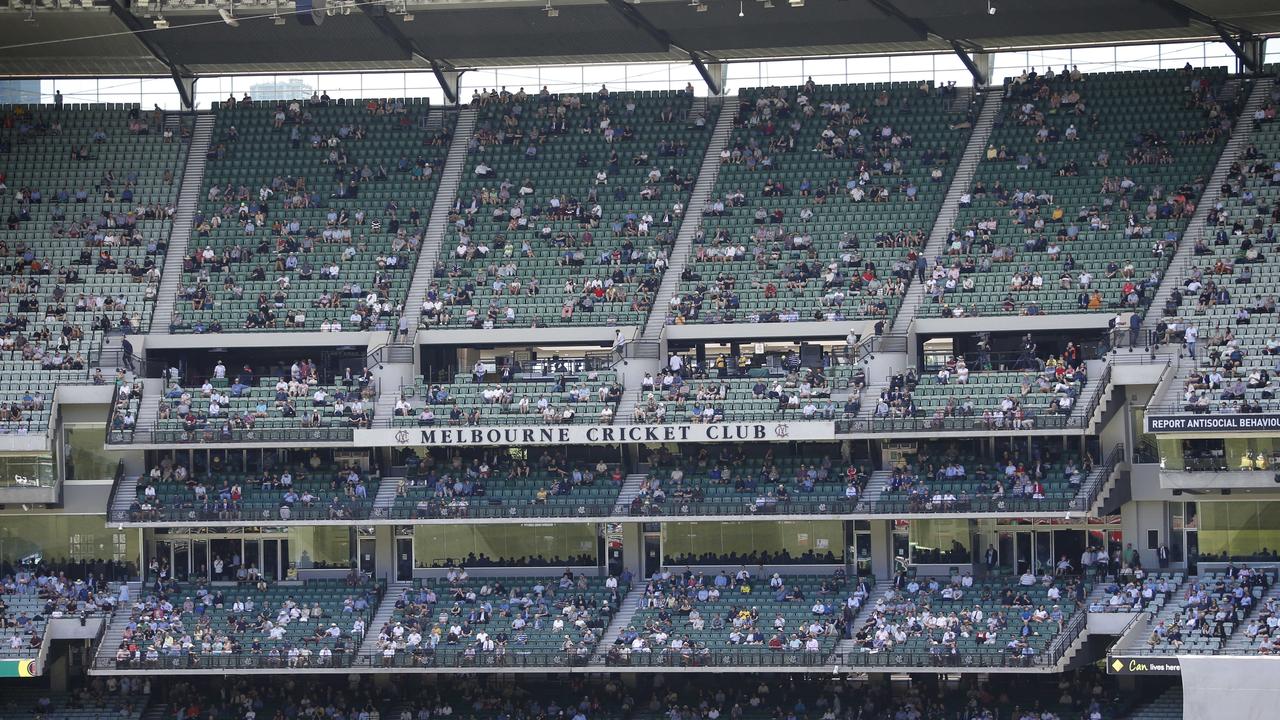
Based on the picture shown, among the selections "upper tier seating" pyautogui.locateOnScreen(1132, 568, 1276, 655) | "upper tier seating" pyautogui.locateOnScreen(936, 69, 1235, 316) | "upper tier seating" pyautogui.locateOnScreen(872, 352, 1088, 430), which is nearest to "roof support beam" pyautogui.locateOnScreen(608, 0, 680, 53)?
"upper tier seating" pyautogui.locateOnScreen(936, 69, 1235, 316)

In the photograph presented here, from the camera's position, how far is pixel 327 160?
72.3 metres

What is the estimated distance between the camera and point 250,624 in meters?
61.7

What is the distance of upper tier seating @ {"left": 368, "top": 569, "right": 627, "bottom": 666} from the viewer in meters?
59.4

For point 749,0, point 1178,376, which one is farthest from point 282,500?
point 1178,376

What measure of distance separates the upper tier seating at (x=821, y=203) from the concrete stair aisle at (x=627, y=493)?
5.20m

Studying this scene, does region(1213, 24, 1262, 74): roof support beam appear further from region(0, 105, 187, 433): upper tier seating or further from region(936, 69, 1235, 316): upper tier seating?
region(0, 105, 187, 433): upper tier seating

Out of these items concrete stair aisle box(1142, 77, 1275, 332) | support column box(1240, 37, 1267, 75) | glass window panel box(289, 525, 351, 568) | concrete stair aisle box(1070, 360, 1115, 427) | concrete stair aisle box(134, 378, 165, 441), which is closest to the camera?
concrete stair aisle box(1070, 360, 1115, 427)

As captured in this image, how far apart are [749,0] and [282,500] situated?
2156 centimetres

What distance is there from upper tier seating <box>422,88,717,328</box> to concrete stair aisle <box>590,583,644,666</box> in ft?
28.0

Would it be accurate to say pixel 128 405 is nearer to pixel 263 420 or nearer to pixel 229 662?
pixel 263 420

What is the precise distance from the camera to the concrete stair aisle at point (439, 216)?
221 feet

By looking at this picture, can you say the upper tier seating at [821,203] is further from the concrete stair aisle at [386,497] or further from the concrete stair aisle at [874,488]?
the concrete stair aisle at [386,497]

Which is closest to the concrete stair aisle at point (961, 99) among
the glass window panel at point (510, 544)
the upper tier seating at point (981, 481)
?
the upper tier seating at point (981, 481)

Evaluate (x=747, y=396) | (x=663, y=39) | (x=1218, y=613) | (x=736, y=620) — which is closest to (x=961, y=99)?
(x=663, y=39)
